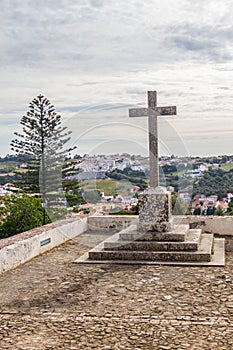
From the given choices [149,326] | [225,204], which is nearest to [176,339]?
Answer: [149,326]

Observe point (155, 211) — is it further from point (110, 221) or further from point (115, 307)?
point (115, 307)

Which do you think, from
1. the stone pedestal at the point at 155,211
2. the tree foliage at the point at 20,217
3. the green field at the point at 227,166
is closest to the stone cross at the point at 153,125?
the stone pedestal at the point at 155,211

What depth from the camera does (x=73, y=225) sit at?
8.40 metres

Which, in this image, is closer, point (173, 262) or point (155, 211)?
point (173, 262)

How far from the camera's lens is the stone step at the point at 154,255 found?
6.19m

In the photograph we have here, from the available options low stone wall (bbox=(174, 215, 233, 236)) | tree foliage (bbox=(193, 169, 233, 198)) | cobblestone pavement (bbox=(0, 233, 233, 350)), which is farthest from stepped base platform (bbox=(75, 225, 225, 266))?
tree foliage (bbox=(193, 169, 233, 198))

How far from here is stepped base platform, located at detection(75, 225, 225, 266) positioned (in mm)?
6203

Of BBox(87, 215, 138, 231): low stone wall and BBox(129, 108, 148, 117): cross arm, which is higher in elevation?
BBox(129, 108, 148, 117): cross arm

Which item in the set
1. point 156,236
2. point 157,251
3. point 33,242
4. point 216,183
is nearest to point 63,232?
point 33,242

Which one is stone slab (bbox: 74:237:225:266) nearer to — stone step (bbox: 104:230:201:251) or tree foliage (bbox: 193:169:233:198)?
stone step (bbox: 104:230:201:251)

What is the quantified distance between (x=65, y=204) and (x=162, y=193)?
6.85 metres

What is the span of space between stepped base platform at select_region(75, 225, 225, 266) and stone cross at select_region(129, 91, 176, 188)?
881mm

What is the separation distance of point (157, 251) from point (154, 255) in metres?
0.13

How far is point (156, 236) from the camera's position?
662 centimetres
